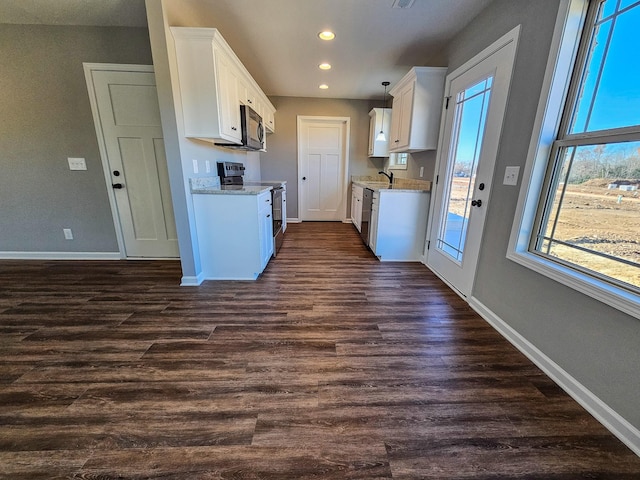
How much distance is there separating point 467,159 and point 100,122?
155 inches

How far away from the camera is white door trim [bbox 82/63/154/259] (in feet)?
8.78

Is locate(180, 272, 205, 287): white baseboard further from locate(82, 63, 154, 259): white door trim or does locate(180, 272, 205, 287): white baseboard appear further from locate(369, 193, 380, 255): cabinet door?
locate(369, 193, 380, 255): cabinet door

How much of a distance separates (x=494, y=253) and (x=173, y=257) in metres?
3.52

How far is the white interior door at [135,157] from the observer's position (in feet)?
9.00

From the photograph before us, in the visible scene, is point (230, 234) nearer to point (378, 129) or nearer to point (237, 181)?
point (237, 181)

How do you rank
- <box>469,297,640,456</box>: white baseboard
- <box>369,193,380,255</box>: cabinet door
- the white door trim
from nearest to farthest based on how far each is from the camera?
<box>469,297,640,456</box>: white baseboard, the white door trim, <box>369,193,380,255</box>: cabinet door

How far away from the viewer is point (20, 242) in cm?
309

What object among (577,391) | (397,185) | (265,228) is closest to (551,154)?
(577,391)

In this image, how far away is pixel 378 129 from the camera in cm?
481

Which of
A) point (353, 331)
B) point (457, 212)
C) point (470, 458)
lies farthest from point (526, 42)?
point (470, 458)

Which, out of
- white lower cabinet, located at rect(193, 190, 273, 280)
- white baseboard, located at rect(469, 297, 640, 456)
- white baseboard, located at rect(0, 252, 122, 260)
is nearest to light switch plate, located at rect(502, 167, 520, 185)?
white baseboard, located at rect(469, 297, 640, 456)

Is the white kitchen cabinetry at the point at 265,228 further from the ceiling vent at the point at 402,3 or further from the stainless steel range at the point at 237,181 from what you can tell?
the ceiling vent at the point at 402,3

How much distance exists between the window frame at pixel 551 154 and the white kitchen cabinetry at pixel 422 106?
4.73ft

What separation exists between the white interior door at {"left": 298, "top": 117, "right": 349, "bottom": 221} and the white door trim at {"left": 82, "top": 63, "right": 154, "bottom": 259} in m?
3.03
